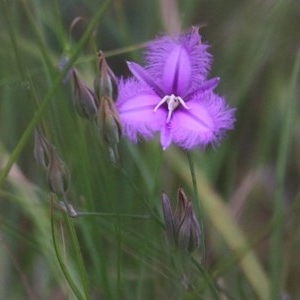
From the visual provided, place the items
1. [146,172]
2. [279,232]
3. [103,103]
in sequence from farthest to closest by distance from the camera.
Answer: [146,172] < [279,232] < [103,103]

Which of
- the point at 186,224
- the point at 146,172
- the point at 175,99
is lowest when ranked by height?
the point at 186,224

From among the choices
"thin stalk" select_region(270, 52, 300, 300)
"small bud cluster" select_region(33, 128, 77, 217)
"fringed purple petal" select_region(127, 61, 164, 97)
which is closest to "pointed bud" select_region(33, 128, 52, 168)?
"small bud cluster" select_region(33, 128, 77, 217)

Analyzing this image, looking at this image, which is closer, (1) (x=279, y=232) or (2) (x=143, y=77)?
(2) (x=143, y=77)

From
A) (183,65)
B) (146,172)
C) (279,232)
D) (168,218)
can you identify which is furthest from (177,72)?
(146,172)

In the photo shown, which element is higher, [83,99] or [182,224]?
[83,99]

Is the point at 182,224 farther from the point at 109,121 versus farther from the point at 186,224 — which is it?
the point at 109,121

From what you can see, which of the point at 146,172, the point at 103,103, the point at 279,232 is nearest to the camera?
the point at 103,103

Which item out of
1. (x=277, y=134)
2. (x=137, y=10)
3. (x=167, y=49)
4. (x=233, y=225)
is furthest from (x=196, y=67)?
(x=137, y=10)
